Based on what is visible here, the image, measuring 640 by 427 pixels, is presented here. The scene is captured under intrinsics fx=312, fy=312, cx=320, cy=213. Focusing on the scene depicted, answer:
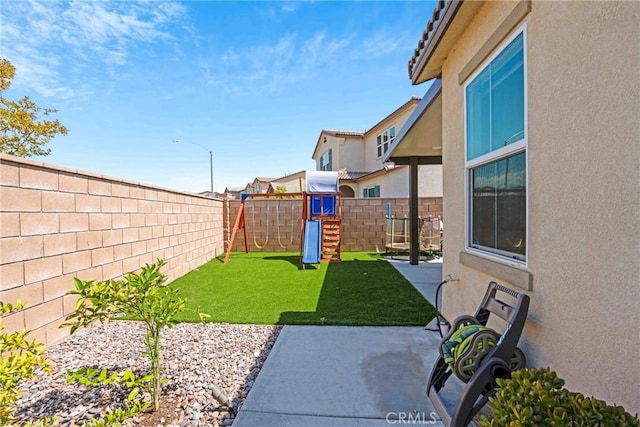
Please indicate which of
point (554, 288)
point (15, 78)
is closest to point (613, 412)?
point (554, 288)

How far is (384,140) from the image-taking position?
1844cm

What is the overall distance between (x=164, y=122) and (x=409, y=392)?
51.7 feet

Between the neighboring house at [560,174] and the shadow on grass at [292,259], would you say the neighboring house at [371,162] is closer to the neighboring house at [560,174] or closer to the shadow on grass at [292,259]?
the shadow on grass at [292,259]

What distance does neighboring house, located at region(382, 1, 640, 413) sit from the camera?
1352 millimetres

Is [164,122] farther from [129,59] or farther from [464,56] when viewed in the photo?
[464,56]

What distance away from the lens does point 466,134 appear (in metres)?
3.17

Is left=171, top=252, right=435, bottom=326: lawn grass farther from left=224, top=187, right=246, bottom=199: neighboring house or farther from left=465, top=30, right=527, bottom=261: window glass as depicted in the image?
left=224, top=187, right=246, bottom=199: neighboring house

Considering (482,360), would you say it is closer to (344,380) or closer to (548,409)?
(548,409)

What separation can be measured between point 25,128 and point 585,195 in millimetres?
19198

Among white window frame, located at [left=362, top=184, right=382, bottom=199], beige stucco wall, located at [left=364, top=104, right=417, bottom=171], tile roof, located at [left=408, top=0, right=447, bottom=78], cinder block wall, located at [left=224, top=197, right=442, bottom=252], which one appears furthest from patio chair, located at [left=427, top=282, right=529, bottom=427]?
beige stucco wall, located at [left=364, top=104, right=417, bottom=171]

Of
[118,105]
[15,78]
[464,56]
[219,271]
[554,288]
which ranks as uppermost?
[15,78]

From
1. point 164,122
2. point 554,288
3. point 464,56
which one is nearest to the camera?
point 554,288

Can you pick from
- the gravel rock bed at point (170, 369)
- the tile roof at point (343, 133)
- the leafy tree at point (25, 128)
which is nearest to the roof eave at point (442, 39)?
the gravel rock bed at point (170, 369)

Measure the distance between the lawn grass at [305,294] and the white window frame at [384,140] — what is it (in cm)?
1034
